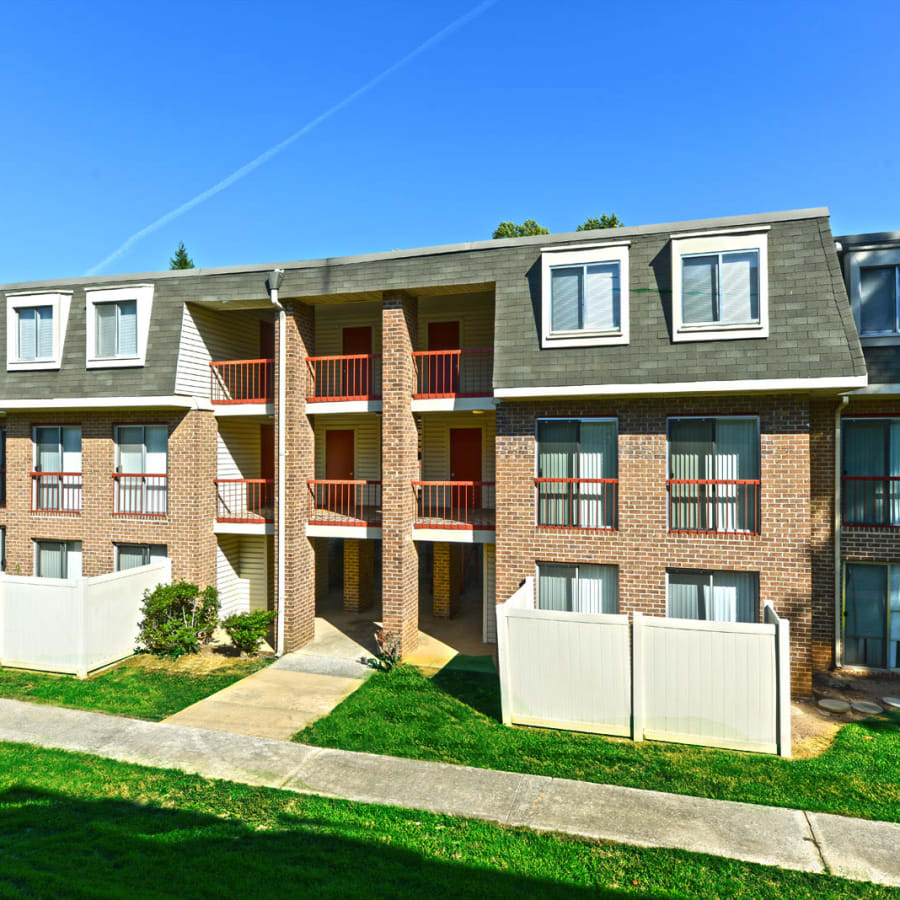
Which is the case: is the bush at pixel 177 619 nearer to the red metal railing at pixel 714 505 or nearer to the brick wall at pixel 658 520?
the brick wall at pixel 658 520

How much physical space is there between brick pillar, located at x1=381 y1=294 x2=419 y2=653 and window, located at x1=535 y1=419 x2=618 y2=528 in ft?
10.6

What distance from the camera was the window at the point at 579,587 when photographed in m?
13.0

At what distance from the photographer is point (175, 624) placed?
576 inches

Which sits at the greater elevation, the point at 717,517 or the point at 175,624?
the point at 717,517

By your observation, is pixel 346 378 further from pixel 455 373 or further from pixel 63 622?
pixel 63 622

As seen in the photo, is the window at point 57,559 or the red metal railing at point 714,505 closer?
the red metal railing at point 714,505

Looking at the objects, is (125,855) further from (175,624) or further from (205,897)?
(175,624)

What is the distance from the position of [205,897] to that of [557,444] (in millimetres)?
9854

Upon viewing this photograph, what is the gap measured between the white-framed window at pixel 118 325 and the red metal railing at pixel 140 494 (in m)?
2.90

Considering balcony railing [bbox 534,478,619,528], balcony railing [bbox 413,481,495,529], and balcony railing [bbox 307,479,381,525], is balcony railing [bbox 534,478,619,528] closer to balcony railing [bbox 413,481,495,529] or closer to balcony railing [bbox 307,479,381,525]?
balcony railing [bbox 413,481,495,529]

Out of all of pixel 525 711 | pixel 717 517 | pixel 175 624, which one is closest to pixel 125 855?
pixel 525 711

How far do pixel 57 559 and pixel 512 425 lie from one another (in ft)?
42.5

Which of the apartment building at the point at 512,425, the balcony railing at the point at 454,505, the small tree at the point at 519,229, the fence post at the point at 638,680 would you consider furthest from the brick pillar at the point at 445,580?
the small tree at the point at 519,229

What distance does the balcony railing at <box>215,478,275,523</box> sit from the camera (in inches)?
631
